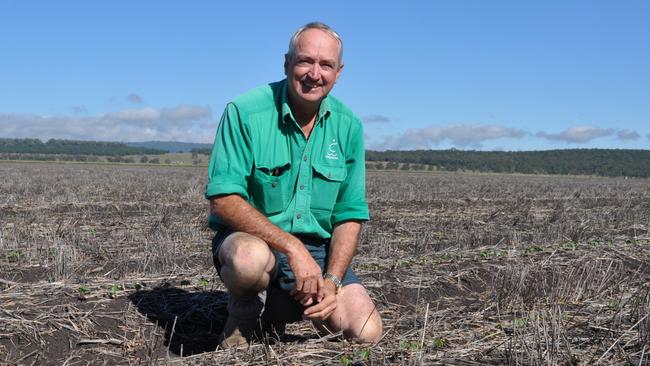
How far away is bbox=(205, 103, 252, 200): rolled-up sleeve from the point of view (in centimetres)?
390

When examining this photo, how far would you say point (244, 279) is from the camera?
155 inches

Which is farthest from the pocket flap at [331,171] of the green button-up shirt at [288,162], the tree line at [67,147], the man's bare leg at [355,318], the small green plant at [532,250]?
the tree line at [67,147]

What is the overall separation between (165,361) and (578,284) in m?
3.13

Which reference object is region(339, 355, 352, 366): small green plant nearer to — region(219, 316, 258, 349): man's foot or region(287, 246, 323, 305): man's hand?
region(287, 246, 323, 305): man's hand

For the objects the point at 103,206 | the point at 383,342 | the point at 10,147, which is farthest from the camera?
the point at 10,147

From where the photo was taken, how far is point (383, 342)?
3893mm

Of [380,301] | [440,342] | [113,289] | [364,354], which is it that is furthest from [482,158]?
[364,354]

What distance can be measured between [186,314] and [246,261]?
1.27m

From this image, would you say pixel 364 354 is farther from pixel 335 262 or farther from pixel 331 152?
pixel 331 152

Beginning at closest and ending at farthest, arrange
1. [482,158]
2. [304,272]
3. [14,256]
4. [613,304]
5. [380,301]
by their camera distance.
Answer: [304,272]
[613,304]
[380,301]
[14,256]
[482,158]

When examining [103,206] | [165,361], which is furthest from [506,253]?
[103,206]

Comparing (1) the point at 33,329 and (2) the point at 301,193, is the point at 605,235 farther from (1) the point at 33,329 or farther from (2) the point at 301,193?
(1) the point at 33,329

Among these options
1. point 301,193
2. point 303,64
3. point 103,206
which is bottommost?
point 103,206

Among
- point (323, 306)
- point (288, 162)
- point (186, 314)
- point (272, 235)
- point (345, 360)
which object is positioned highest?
point (288, 162)
